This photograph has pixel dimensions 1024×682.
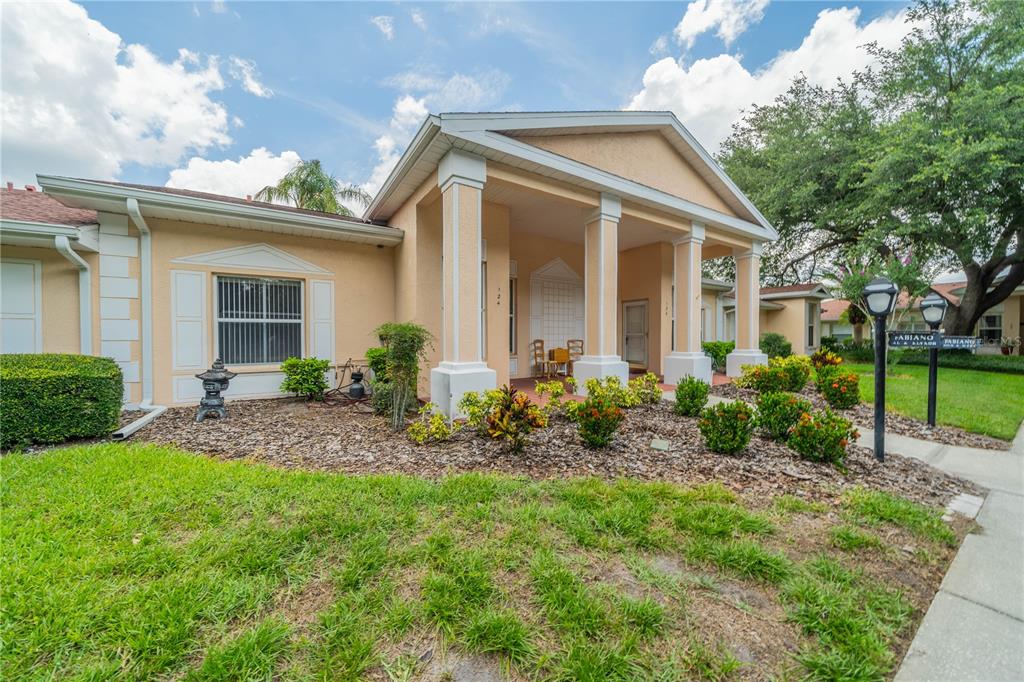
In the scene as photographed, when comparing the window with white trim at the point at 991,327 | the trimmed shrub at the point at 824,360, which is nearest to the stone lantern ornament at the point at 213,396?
the trimmed shrub at the point at 824,360

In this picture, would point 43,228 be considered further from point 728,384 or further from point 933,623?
point 728,384

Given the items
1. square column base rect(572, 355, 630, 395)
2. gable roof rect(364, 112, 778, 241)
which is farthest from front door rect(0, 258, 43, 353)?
square column base rect(572, 355, 630, 395)

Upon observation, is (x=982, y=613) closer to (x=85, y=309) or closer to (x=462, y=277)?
(x=462, y=277)

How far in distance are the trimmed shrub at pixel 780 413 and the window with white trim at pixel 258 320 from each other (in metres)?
7.59

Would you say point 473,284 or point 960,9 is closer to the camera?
point 473,284

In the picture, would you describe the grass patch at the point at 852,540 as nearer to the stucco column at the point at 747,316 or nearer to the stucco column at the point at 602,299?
the stucco column at the point at 602,299

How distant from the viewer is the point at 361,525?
2.54m

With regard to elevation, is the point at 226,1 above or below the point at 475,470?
above

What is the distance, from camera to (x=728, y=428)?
4.09 metres

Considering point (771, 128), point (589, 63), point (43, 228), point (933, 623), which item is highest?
point (771, 128)

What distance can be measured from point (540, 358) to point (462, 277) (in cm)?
479

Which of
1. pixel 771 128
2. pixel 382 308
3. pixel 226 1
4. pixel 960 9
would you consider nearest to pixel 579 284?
pixel 382 308

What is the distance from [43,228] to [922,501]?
10.1 meters

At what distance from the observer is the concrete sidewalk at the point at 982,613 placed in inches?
62.9
